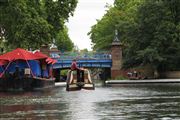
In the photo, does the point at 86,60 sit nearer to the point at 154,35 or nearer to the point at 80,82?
the point at 154,35

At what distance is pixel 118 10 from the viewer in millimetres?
112938

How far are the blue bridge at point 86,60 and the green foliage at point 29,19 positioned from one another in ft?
79.6

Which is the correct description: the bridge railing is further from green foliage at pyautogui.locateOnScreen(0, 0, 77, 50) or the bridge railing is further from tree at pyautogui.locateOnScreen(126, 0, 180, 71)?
green foliage at pyautogui.locateOnScreen(0, 0, 77, 50)

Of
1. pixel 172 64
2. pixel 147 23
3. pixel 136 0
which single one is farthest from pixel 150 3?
pixel 136 0

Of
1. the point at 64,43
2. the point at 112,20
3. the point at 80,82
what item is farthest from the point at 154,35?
the point at 64,43

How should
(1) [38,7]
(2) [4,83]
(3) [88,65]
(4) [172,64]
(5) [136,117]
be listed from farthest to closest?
(3) [88,65] → (4) [172,64] → (1) [38,7] → (2) [4,83] → (5) [136,117]

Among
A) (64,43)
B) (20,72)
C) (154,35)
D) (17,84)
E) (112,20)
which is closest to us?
(17,84)

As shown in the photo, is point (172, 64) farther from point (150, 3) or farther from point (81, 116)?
point (81, 116)

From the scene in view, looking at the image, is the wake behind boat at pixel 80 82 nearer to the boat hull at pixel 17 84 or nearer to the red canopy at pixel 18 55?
the boat hull at pixel 17 84

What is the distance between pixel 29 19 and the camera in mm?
62281

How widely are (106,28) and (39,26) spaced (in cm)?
5098

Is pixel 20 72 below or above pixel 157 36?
below

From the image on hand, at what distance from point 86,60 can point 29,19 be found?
112 feet

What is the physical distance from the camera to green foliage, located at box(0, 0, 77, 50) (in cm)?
6149
